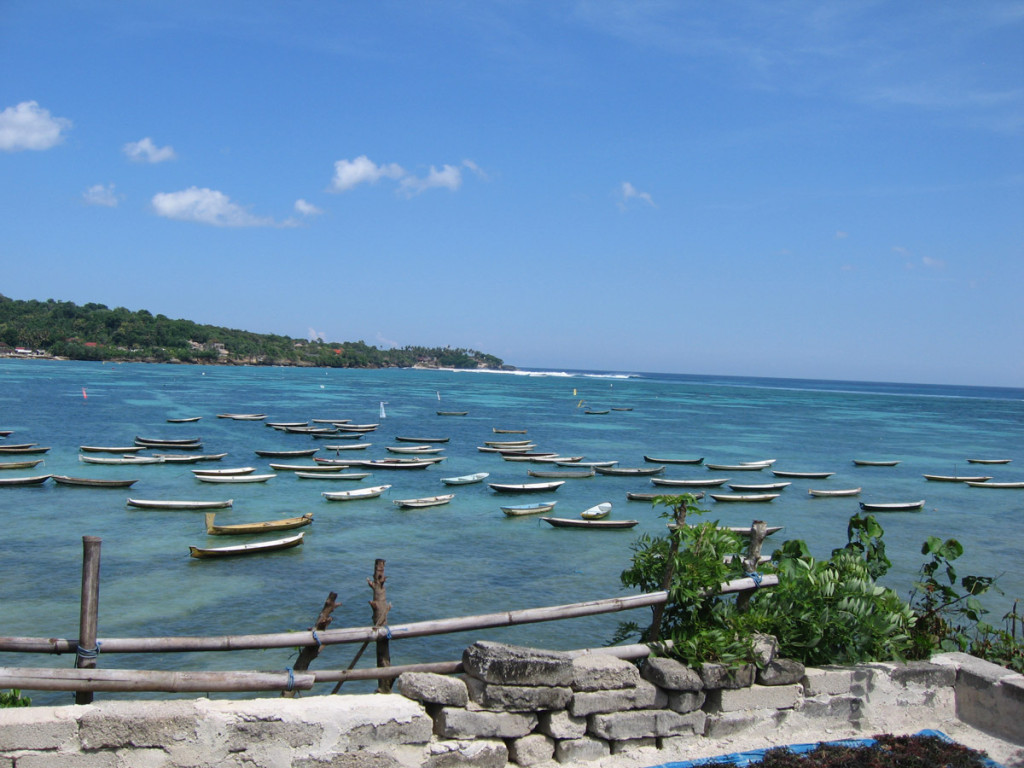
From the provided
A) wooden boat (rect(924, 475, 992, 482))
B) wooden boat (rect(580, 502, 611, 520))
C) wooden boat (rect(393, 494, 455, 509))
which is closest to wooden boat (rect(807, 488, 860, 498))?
wooden boat (rect(924, 475, 992, 482))

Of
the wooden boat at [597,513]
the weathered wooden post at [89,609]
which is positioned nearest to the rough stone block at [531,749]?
the weathered wooden post at [89,609]

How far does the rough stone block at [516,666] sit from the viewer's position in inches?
243

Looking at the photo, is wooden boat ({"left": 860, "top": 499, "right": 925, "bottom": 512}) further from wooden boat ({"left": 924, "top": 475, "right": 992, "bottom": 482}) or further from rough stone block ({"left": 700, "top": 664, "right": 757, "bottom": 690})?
rough stone block ({"left": 700, "top": 664, "right": 757, "bottom": 690})

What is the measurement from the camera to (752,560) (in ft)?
25.9

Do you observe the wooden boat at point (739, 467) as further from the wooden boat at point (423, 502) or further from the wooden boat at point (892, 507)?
the wooden boat at point (423, 502)

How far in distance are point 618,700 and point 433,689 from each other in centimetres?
162

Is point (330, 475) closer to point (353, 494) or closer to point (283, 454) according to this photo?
point (353, 494)

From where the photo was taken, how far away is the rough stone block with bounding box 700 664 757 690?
6.77 m

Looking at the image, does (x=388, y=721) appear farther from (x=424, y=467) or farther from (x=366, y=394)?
(x=366, y=394)

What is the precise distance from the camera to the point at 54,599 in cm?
1659

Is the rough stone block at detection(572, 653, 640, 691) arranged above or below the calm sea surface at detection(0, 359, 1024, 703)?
above

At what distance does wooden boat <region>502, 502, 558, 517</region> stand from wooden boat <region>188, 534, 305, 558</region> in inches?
320

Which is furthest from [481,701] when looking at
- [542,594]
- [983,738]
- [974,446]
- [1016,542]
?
[974,446]

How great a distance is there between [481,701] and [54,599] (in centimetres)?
1430
